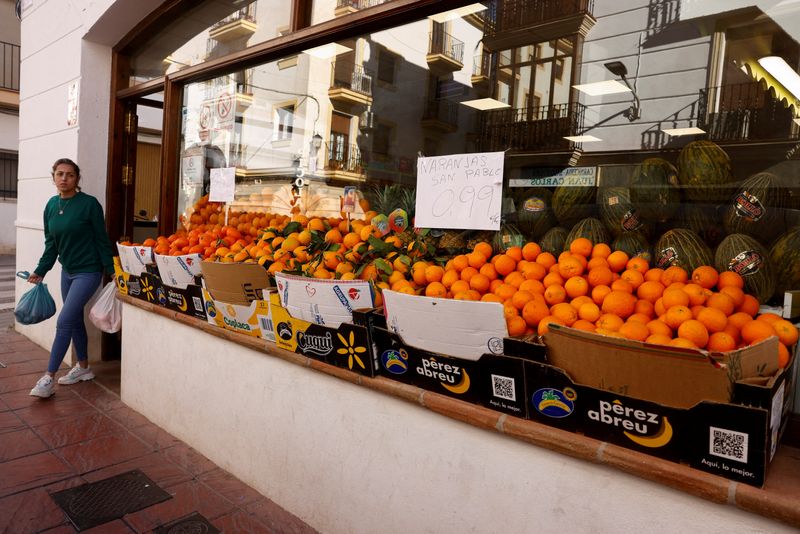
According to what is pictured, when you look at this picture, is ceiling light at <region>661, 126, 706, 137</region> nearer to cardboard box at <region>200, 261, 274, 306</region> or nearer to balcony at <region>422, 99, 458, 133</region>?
balcony at <region>422, 99, 458, 133</region>

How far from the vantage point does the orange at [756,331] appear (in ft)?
4.88

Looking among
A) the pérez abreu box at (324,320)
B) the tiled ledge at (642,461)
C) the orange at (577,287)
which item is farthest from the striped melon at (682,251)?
the pérez abreu box at (324,320)

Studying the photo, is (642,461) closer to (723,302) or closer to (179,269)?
(723,302)

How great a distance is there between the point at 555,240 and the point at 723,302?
76cm

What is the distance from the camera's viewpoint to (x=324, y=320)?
223cm

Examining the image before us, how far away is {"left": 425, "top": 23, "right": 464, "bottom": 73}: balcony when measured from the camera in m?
2.89

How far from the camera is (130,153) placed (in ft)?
15.9

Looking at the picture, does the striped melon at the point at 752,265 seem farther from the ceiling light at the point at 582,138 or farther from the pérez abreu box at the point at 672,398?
the ceiling light at the point at 582,138

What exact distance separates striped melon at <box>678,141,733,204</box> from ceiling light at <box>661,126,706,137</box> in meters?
0.09

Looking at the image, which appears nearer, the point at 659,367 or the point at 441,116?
the point at 659,367

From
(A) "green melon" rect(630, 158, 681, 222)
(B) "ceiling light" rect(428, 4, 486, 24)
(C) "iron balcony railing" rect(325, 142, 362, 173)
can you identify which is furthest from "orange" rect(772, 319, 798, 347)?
(C) "iron balcony railing" rect(325, 142, 362, 173)

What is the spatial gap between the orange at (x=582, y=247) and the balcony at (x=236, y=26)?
2.76 meters

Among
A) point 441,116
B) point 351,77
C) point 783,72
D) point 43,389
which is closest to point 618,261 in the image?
point 783,72

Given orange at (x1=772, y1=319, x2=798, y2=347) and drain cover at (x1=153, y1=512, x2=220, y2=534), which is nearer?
orange at (x1=772, y1=319, x2=798, y2=347)
